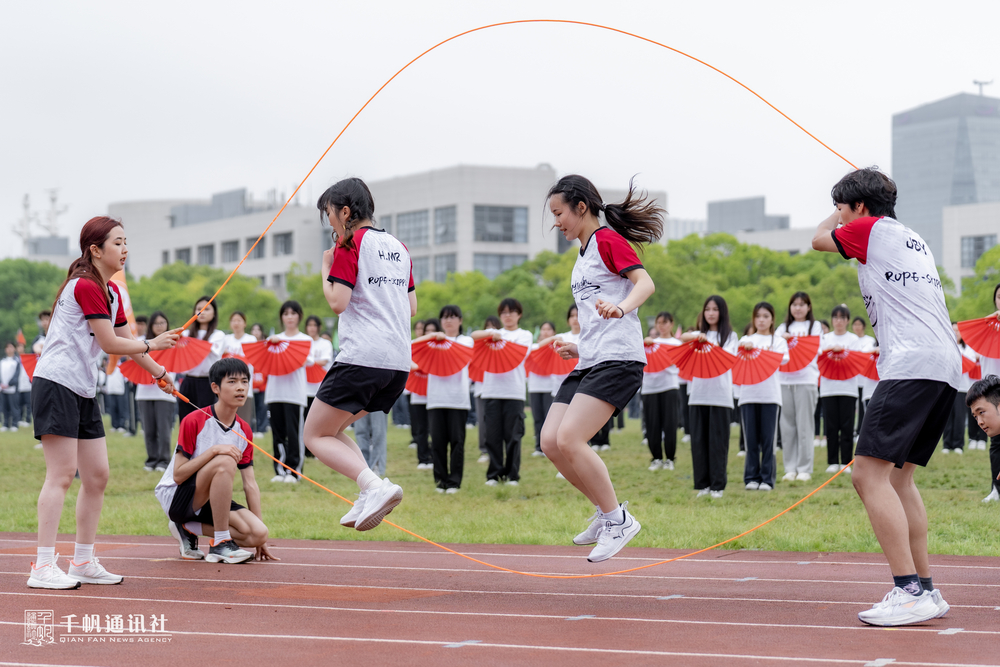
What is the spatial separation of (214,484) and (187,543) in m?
0.66

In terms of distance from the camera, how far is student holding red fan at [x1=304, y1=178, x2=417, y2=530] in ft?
18.9

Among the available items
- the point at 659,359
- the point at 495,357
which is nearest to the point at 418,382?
the point at 495,357

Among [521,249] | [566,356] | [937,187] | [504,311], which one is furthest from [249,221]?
[937,187]

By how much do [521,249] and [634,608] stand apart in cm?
6504

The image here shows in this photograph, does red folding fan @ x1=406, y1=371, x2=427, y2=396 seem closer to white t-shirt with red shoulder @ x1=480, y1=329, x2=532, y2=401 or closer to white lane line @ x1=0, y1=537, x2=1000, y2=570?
white t-shirt with red shoulder @ x1=480, y1=329, x2=532, y2=401

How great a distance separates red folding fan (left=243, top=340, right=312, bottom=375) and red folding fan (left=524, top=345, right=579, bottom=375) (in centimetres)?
255

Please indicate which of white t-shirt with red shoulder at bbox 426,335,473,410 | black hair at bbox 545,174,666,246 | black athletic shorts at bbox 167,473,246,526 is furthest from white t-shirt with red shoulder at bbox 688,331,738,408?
black athletic shorts at bbox 167,473,246,526

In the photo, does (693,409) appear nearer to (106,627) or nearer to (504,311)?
(504,311)

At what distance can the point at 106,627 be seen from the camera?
4980mm

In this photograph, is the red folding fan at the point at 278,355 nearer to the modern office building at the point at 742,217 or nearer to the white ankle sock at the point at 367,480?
the white ankle sock at the point at 367,480

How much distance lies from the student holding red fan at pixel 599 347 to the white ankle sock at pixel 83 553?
2.78 m

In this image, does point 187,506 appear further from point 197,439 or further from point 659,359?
point 659,359

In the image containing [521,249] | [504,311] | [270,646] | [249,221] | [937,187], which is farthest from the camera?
[937,187]

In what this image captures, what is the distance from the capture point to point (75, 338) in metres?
6.05
